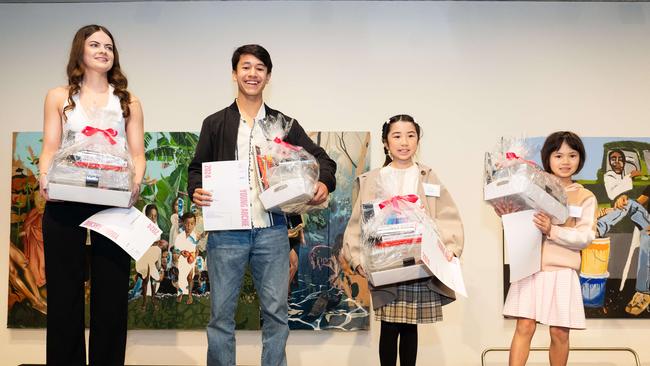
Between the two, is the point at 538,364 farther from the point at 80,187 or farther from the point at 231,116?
the point at 80,187

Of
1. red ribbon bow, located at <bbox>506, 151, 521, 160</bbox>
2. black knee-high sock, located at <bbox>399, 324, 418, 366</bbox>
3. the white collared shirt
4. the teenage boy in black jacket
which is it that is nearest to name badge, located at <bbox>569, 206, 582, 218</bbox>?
red ribbon bow, located at <bbox>506, 151, 521, 160</bbox>

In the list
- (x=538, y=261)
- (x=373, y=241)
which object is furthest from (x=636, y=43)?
(x=373, y=241)

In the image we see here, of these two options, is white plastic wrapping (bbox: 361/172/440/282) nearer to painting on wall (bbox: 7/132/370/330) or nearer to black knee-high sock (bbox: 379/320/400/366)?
black knee-high sock (bbox: 379/320/400/366)

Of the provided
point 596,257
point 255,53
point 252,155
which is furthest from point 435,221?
point 596,257

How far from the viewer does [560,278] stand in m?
2.98

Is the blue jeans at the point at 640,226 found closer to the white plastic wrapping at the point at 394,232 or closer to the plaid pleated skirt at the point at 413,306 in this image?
the plaid pleated skirt at the point at 413,306

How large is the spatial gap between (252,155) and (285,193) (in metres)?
0.28

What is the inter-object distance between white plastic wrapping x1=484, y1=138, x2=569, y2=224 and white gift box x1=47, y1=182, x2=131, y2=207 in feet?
5.47

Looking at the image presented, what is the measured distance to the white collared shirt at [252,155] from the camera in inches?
103

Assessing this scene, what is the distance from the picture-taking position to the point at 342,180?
4070 millimetres

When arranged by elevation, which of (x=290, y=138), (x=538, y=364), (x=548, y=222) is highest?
(x=290, y=138)

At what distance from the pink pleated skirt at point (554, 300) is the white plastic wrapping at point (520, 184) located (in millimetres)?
334

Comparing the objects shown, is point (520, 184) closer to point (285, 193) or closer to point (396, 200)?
point (396, 200)

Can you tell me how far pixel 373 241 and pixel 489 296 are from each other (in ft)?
5.62
